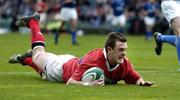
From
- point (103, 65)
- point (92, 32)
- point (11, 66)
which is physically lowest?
point (92, 32)

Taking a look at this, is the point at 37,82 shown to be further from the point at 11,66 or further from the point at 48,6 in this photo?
the point at 48,6

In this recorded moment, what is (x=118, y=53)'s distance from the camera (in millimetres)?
10430

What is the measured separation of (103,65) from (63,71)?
3.03ft

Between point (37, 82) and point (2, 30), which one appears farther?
point (2, 30)

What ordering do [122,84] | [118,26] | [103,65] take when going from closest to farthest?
1. [103,65]
2. [122,84]
3. [118,26]

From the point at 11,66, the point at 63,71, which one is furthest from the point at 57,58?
the point at 11,66

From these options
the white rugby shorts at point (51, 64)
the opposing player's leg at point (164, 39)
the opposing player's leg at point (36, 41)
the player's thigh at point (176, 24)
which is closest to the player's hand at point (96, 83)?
the white rugby shorts at point (51, 64)

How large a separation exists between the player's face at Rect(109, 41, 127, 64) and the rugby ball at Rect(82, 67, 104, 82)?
27cm

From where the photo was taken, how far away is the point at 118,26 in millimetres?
36438

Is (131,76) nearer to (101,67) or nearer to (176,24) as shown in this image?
(101,67)

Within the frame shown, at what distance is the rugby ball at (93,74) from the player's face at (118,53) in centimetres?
27

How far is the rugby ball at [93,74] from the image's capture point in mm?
10328

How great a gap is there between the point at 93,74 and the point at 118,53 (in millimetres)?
499

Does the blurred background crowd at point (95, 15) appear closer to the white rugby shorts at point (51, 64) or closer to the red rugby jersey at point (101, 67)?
the white rugby shorts at point (51, 64)
